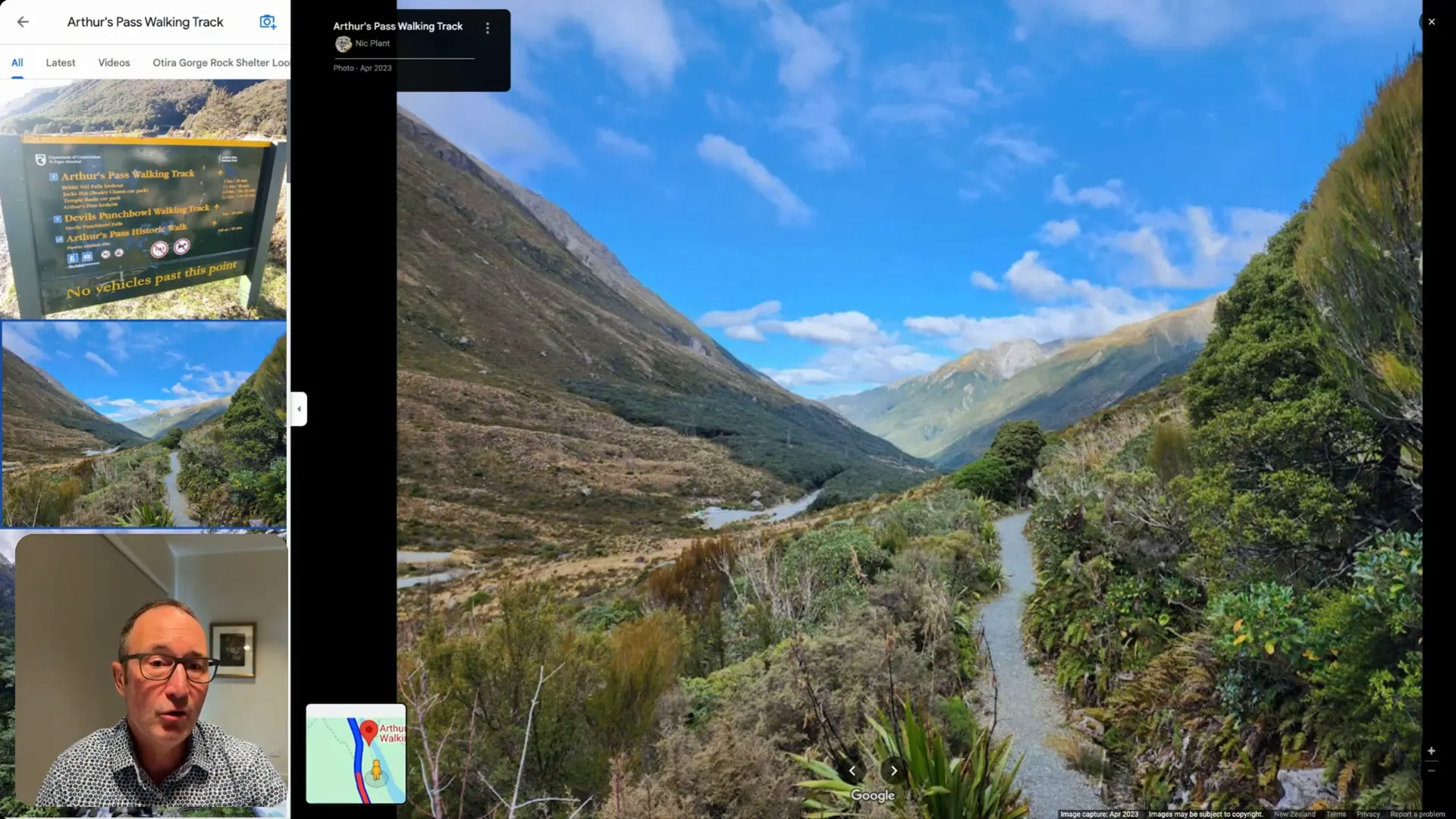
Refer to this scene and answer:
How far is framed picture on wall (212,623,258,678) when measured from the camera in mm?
2467

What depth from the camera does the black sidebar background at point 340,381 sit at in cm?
249

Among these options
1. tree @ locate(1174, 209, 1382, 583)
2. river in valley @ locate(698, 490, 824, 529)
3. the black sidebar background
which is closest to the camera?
the black sidebar background

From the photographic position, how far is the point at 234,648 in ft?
8.13

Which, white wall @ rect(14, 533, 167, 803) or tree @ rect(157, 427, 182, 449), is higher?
tree @ rect(157, 427, 182, 449)

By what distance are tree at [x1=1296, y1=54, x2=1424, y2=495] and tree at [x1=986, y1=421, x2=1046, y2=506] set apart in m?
1.16

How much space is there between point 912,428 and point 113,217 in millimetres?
3283

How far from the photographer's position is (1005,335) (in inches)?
120

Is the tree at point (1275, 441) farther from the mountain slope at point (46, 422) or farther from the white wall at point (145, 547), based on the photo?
the mountain slope at point (46, 422)

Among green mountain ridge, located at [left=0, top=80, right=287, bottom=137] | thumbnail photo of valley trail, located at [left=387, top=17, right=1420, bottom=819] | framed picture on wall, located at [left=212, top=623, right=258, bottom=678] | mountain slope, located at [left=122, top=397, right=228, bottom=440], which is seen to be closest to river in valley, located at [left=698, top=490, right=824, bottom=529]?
thumbnail photo of valley trail, located at [left=387, top=17, right=1420, bottom=819]

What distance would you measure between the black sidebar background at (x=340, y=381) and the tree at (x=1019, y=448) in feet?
8.69

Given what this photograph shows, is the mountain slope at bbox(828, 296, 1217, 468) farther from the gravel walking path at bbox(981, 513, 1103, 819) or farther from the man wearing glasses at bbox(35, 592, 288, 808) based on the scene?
the man wearing glasses at bbox(35, 592, 288, 808)

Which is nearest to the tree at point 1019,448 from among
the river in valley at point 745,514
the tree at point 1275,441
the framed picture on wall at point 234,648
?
the tree at point 1275,441

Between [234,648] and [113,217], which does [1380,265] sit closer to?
[234,648]
